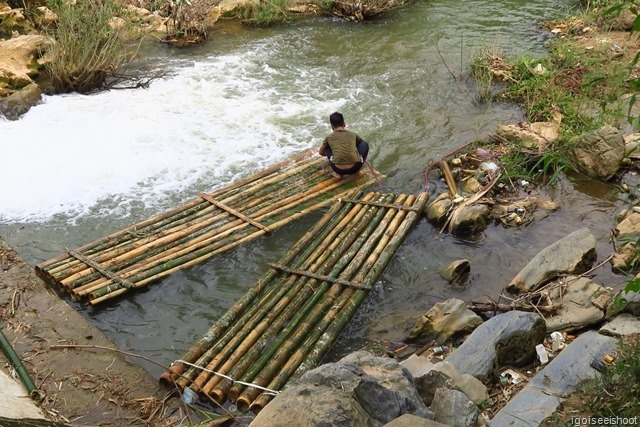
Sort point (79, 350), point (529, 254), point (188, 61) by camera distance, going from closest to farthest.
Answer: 1. point (79, 350)
2. point (529, 254)
3. point (188, 61)

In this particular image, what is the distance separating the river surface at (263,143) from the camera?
520 cm

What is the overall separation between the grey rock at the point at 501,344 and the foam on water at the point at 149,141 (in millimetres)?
3821

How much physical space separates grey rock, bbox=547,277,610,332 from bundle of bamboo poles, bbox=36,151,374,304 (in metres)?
2.68

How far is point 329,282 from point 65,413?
229cm

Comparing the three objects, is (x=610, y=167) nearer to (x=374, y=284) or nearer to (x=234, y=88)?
(x=374, y=284)

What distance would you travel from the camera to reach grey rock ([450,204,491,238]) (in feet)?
19.0

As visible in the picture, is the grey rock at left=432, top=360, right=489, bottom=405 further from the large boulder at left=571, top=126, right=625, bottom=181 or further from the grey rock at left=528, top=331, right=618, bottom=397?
the large boulder at left=571, top=126, right=625, bottom=181

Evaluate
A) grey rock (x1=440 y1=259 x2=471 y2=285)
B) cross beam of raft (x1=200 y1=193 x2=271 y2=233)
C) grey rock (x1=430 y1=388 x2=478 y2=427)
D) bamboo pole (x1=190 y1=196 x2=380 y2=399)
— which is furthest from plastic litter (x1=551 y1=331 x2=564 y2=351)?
cross beam of raft (x1=200 y1=193 x2=271 y2=233)

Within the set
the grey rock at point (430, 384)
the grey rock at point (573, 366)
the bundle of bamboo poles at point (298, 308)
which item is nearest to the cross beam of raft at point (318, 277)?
the bundle of bamboo poles at point (298, 308)

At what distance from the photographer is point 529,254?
5.53 meters

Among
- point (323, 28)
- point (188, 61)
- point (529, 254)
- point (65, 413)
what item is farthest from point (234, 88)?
point (65, 413)

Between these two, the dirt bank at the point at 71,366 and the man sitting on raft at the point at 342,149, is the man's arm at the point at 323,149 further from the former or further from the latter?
the dirt bank at the point at 71,366

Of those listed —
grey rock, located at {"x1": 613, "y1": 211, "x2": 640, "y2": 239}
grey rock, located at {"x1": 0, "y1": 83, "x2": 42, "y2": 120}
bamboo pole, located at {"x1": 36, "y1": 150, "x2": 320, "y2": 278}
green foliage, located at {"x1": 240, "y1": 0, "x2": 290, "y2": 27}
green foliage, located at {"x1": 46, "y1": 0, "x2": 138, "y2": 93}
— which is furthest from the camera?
green foliage, located at {"x1": 240, "y1": 0, "x2": 290, "y2": 27}

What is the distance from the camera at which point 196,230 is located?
19.1 feet
